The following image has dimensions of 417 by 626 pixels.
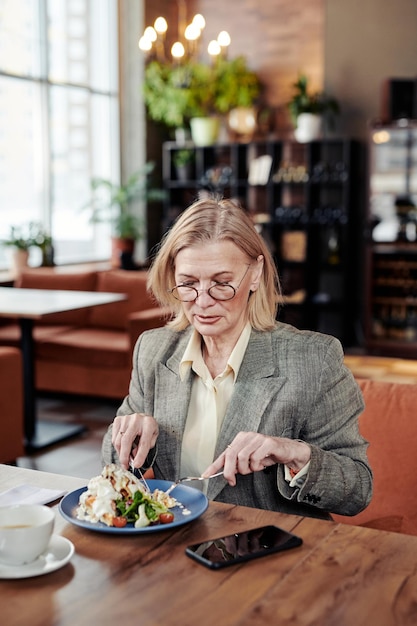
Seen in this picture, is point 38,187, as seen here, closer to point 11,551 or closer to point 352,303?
point 352,303

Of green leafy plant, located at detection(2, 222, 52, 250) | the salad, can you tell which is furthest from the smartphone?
green leafy plant, located at detection(2, 222, 52, 250)

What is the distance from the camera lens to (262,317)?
2.04 m

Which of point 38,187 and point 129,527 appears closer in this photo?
point 129,527

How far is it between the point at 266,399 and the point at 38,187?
21.5ft

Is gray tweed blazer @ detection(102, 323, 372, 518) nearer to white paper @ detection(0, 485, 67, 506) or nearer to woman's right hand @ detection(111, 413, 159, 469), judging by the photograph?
woman's right hand @ detection(111, 413, 159, 469)

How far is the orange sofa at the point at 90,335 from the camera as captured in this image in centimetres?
563

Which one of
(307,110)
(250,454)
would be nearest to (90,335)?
(307,110)

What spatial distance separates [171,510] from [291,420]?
0.43 metres

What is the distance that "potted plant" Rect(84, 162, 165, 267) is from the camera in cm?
840

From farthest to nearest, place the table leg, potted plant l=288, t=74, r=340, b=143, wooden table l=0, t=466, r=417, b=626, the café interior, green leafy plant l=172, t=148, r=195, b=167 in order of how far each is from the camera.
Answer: green leafy plant l=172, t=148, r=195, b=167, potted plant l=288, t=74, r=340, b=143, the café interior, the table leg, wooden table l=0, t=466, r=417, b=626

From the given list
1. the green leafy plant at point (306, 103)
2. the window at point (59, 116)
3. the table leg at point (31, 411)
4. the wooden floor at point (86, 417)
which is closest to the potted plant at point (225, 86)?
the green leafy plant at point (306, 103)

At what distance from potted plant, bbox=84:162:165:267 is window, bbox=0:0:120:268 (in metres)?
0.17

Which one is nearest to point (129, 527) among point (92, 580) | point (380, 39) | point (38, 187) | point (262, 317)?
point (92, 580)

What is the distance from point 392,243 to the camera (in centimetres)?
762
